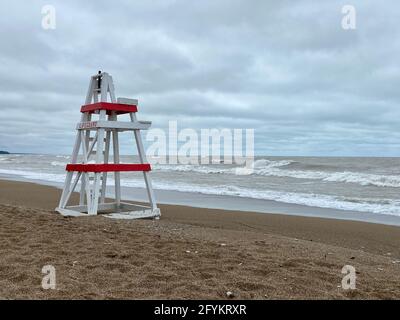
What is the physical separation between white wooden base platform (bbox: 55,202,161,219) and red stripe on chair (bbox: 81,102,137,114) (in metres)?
2.34

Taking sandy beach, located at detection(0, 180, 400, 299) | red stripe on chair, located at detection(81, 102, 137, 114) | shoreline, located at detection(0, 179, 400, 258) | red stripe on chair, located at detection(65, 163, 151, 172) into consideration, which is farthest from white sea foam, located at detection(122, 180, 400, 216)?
red stripe on chair, located at detection(81, 102, 137, 114)

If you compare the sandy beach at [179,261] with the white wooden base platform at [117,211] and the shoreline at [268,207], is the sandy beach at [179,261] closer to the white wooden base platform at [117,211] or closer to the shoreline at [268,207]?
the white wooden base platform at [117,211]

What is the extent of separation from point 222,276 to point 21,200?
11480 mm

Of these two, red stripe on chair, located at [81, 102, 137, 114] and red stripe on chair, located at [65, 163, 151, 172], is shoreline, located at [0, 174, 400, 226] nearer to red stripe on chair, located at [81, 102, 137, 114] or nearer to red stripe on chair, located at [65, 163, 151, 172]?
red stripe on chair, located at [65, 163, 151, 172]

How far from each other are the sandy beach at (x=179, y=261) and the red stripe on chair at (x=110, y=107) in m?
2.43

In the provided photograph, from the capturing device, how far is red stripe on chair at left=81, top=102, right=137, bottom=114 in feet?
29.7

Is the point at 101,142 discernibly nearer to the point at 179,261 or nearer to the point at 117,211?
the point at 117,211

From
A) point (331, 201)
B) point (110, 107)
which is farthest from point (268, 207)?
point (110, 107)

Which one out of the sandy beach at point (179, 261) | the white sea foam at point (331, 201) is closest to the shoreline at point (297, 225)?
the sandy beach at point (179, 261)

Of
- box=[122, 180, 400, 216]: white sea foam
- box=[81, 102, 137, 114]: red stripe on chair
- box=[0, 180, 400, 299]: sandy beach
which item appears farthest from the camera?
box=[122, 180, 400, 216]: white sea foam

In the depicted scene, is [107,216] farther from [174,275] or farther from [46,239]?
[174,275]
